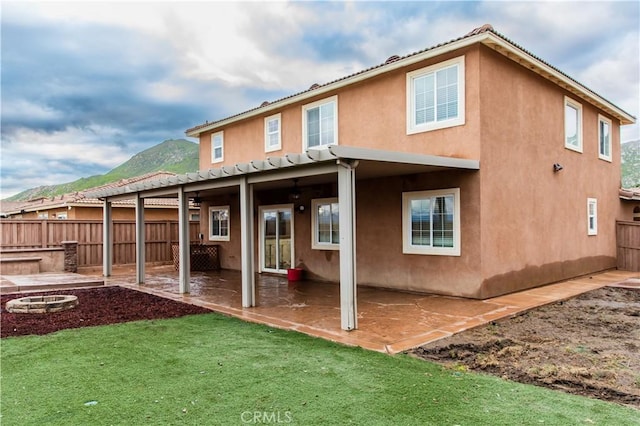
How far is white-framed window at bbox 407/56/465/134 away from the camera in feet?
31.8

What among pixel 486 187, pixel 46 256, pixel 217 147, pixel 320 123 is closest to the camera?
pixel 486 187

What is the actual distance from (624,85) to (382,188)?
26008 mm

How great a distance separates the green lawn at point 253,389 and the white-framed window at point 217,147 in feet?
38.8

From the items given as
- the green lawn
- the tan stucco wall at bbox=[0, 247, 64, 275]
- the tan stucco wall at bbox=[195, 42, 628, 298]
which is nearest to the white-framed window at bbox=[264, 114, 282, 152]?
the tan stucco wall at bbox=[195, 42, 628, 298]

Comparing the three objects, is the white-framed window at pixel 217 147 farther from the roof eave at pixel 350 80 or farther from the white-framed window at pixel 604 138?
the white-framed window at pixel 604 138

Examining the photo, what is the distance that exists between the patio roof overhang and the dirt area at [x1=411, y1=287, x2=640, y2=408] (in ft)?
10.2

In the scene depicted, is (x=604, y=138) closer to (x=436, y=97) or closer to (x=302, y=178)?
(x=436, y=97)

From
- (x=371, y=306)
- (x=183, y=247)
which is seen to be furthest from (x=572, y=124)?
(x=183, y=247)

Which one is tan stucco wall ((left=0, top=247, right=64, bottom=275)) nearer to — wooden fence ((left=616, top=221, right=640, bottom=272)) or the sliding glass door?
the sliding glass door

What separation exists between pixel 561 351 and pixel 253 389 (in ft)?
13.9

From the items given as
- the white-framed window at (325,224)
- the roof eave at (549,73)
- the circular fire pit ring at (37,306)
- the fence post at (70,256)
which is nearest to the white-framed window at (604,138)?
the roof eave at (549,73)

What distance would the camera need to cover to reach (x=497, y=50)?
32.1 ft

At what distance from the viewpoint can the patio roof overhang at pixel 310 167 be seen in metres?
6.79

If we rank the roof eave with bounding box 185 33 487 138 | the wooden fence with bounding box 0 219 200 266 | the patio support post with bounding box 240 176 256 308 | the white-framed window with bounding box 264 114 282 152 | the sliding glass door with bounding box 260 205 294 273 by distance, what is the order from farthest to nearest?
the wooden fence with bounding box 0 219 200 266 → the white-framed window with bounding box 264 114 282 152 → the sliding glass door with bounding box 260 205 294 273 → the roof eave with bounding box 185 33 487 138 → the patio support post with bounding box 240 176 256 308
